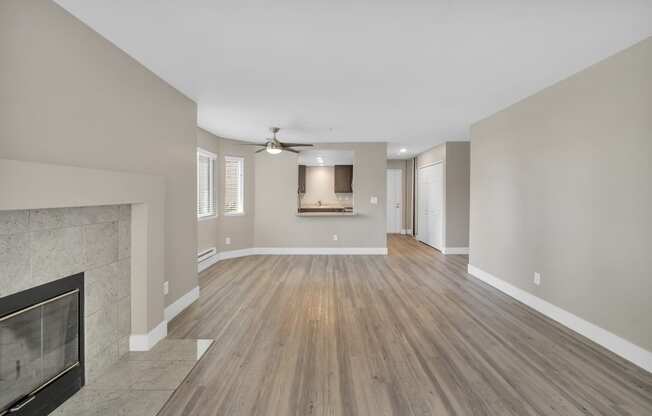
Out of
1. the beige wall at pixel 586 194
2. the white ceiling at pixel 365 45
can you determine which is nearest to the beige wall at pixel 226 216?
the white ceiling at pixel 365 45

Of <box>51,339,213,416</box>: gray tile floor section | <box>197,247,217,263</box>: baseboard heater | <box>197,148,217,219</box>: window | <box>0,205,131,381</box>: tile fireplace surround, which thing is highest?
<box>197,148,217,219</box>: window

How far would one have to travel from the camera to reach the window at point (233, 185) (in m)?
5.89

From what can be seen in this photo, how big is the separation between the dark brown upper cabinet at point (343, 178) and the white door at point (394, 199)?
6.43 feet

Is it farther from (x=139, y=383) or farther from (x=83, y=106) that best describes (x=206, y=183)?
(x=139, y=383)

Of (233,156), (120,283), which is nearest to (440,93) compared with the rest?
(120,283)

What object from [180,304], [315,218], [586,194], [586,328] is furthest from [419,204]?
[180,304]

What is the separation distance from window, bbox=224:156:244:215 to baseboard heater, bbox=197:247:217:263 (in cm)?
81

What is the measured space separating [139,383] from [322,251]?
4.60 meters

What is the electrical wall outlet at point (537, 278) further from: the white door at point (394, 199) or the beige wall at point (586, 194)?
the white door at point (394, 199)

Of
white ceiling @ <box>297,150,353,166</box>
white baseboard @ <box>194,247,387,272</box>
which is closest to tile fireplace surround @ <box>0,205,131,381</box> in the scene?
white baseboard @ <box>194,247,387,272</box>

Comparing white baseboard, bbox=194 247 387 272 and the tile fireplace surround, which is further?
white baseboard, bbox=194 247 387 272

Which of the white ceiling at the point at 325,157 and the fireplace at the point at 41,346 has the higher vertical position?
the white ceiling at the point at 325,157

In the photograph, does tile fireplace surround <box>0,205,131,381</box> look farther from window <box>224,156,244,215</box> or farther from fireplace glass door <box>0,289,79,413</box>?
window <box>224,156,244,215</box>

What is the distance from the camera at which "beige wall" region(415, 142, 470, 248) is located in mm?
6379
